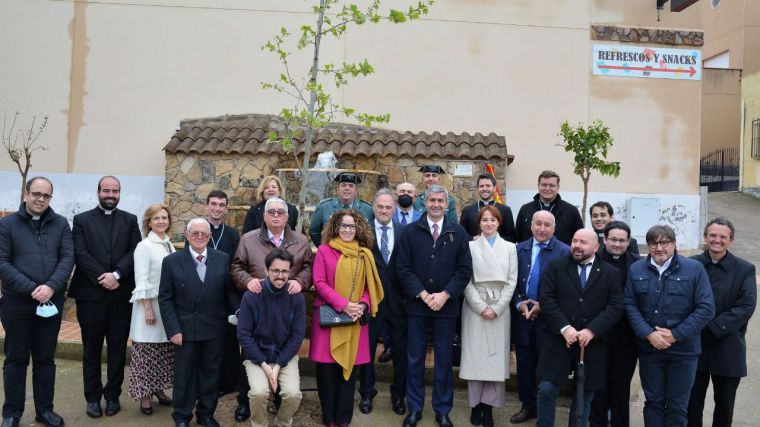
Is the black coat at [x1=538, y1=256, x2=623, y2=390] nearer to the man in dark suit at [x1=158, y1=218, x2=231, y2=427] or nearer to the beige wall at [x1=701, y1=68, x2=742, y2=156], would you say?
the man in dark suit at [x1=158, y1=218, x2=231, y2=427]

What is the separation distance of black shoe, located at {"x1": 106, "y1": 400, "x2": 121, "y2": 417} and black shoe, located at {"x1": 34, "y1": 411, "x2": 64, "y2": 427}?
0.34 meters

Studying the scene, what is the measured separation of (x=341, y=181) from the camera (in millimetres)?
5824

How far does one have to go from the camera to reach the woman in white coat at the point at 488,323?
486cm

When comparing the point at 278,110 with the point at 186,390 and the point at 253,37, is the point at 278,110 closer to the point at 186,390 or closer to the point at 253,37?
the point at 253,37

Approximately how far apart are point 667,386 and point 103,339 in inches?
165

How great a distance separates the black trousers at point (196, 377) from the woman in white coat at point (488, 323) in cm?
190

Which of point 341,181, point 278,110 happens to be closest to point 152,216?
point 341,181

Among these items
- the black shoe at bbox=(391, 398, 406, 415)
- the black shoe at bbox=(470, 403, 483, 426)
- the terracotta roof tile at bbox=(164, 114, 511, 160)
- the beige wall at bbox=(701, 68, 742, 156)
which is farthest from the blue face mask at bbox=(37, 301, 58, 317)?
the beige wall at bbox=(701, 68, 742, 156)

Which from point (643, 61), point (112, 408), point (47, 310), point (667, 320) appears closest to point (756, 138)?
point (643, 61)

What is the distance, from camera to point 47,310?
14.6 ft

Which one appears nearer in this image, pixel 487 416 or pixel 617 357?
pixel 617 357

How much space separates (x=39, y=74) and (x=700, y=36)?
40.9 ft

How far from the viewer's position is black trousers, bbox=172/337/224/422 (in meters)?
4.58

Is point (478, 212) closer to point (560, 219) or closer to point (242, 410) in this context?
point (560, 219)
